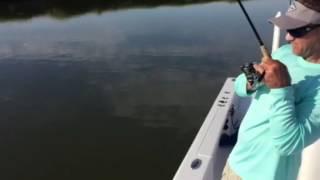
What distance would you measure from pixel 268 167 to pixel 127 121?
10.3 ft

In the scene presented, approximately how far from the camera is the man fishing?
1.22 meters

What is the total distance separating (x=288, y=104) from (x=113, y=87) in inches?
167

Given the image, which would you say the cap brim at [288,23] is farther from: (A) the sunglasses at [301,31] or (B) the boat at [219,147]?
(B) the boat at [219,147]

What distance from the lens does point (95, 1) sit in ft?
39.8

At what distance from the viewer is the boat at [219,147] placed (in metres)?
1.65

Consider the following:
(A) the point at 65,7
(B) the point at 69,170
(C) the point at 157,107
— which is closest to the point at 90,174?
(B) the point at 69,170

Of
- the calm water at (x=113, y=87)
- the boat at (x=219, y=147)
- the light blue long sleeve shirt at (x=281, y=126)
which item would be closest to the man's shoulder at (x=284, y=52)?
the light blue long sleeve shirt at (x=281, y=126)

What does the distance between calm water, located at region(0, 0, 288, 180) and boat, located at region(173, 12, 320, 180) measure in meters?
0.88

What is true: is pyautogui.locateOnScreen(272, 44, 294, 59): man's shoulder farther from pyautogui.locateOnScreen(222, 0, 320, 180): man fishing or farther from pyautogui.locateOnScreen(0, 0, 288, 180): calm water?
pyautogui.locateOnScreen(0, 0, 288, 180): calm water

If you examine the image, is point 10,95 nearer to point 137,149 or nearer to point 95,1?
point 137,149

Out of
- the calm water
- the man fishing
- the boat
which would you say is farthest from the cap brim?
the calm water

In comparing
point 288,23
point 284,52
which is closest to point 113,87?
point 284,52

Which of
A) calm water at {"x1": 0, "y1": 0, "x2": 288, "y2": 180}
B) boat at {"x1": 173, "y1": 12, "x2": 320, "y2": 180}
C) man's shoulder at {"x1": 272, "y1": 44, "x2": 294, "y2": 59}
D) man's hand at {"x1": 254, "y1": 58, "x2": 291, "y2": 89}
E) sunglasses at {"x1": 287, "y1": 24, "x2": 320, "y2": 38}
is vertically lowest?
calm water at {"x1": 0, "y1": 0, "x2": 288, "y2": 180}

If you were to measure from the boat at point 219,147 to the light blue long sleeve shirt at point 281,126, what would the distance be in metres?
0.26
